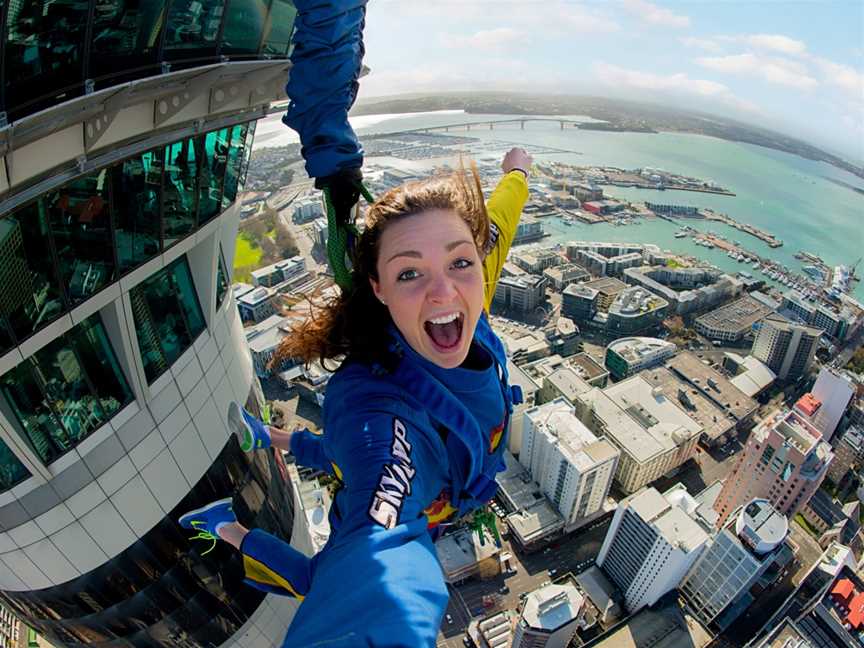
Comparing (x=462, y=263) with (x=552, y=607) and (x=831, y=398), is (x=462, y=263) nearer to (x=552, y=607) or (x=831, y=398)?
(x=552, y=607)

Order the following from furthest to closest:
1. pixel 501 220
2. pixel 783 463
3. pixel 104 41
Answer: pixel 783 463
pixel 501 220
pixel 104 41

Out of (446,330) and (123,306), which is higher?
(446,330)

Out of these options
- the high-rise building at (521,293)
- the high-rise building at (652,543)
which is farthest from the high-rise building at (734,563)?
the high-rise building at (521,293)

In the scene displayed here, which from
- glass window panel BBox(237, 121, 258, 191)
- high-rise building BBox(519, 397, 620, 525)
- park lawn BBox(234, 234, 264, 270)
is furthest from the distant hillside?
glass window panel BBox(237, 121, 258, 191)

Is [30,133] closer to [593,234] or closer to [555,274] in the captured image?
[555,274]

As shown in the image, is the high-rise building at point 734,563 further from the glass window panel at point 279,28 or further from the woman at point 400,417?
the glass window panel at point 279,28

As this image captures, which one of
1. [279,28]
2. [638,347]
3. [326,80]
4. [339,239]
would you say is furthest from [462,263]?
[638,347]

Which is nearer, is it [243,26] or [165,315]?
[243,26]

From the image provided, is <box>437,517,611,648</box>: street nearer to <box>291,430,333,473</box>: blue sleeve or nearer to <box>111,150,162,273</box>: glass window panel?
<box>291,430,333,473</box>: blue sleeve
